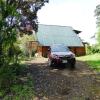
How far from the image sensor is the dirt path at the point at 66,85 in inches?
472

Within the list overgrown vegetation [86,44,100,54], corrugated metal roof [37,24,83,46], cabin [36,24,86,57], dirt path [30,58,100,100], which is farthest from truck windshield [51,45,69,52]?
overgrown vegetation [86,44,100,54]

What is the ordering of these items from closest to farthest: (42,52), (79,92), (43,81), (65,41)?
(79,92) → (43,81) → (42,52) → (65,41)

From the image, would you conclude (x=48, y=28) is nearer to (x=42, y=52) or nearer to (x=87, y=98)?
(x=42, y=52)

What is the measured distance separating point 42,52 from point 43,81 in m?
24.3

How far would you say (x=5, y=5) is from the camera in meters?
5.17

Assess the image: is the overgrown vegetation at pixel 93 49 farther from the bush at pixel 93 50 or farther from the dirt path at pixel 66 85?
the dirt path at pixel 66 85

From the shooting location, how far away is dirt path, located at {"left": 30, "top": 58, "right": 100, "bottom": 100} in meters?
12.0

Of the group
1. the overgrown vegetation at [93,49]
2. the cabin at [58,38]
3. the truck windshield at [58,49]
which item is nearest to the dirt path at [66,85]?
the truck windshield at [58,49]

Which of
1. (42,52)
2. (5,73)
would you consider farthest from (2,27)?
(42,52)

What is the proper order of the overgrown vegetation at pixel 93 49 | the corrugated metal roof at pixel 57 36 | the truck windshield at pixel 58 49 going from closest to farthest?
the truck windshield at pixel 58 49, the corrugated metal roof at pixel 57 36, the overgrown vegetation at pixel 93 49

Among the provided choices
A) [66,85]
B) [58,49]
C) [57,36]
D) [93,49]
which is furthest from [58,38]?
[66,85]

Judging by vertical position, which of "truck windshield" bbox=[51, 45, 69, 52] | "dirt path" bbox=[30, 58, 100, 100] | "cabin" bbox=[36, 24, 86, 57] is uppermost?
"cabin" bbox=[36, 24, 86, 57]

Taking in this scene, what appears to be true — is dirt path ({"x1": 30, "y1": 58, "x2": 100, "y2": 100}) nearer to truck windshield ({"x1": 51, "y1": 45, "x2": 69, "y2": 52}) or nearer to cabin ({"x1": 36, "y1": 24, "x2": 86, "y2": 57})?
truck windshield ({"x1": 51, "y1": 45, "x2": 69, "y2": 52})

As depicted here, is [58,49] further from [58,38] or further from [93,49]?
[93,49]
